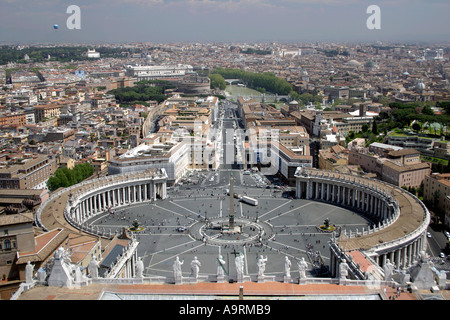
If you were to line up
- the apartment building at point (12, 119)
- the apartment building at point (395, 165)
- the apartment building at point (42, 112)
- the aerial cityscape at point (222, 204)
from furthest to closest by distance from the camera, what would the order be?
the apartment building at point (42, 112)
the apartment building at point (12, 119)
the apartment building at point (395, 165)
the aerial cityscape at point (222, 204)

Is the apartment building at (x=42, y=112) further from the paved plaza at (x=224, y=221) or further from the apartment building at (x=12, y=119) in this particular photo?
the paved plaza at (x=224, y=221)

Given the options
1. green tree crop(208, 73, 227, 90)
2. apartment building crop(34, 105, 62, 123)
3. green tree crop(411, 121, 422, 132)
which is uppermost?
green tree crop(208, 73, 227, 90)

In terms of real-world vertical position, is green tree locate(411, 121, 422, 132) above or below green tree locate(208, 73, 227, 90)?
below

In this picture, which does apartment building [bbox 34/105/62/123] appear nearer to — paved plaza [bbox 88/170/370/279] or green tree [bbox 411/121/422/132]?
paved plaza [bbox 88/170/370/279]

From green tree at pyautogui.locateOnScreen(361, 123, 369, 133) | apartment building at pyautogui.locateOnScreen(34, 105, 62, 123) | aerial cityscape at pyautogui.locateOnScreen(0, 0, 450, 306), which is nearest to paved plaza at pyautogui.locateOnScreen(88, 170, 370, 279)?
aerial cityscape at pyautogui.locateOnScreen(0, 0, 450, 306)

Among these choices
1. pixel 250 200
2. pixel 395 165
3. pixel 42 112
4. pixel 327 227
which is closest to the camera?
pixel 327 227

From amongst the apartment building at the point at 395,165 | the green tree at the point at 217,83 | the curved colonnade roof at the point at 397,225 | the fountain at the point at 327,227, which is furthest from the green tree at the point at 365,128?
the green tree at the point at 217,83

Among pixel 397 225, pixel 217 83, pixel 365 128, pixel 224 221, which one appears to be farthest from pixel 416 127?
pixel 217 83

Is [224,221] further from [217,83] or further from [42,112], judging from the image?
[217,83]
